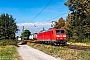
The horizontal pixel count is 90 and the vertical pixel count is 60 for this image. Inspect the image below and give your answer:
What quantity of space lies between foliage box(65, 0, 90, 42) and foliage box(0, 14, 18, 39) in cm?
2017

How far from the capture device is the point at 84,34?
71125mm

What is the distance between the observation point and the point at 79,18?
74875 millimetres

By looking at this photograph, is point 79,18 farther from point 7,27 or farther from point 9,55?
point 9,55

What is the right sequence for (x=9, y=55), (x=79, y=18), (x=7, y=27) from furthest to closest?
(x=79, y=18)
(x=7, y=27)
(x=9, y=55)

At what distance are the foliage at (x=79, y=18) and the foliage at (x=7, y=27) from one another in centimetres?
2017

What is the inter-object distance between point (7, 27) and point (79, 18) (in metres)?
24.4

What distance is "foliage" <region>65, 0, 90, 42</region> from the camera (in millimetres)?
68312

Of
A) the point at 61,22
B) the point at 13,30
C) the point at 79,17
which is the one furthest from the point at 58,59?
the point at 61,22

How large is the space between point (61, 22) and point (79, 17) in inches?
1350

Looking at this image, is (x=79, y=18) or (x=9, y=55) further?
(x=79, y=18)

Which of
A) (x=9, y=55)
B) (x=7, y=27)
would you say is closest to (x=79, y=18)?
(x=7, y=27)

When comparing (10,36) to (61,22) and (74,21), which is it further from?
(61,22)

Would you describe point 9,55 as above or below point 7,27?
below

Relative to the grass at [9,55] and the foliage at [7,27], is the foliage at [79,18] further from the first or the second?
the grass at [9,55]
